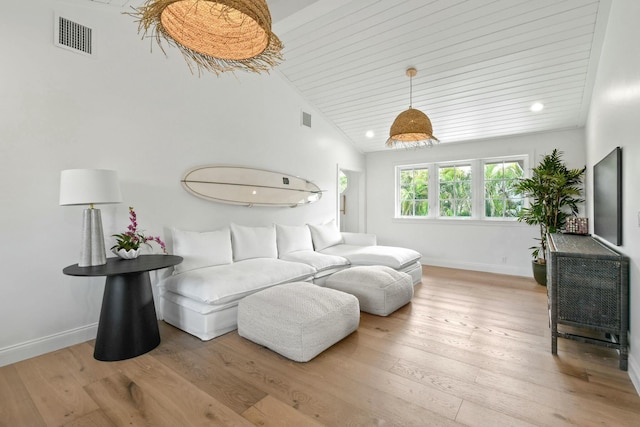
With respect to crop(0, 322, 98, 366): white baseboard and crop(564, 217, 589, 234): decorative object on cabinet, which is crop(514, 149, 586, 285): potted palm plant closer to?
crop(564, 217, 589, 234): decorative object on cabinet

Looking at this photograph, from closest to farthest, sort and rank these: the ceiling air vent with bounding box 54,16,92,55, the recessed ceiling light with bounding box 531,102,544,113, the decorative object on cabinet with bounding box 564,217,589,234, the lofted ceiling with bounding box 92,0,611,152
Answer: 1. the ceiling air vent with bounding box 54,16,92,55
2. the lofted ceiling with bounding box 92,0,611,152
3. the decorative object on cabinet with bounding box 564,217,589,234
4. the recessed ceiling light with bounding box 531,102,544,113

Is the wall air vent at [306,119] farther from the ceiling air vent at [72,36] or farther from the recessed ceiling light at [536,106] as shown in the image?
the recessed ceiling light at [536,106]

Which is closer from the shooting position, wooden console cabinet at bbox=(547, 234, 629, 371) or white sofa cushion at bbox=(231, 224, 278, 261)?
wooden console cabinet at bbox=(547, 234, 629, 371)

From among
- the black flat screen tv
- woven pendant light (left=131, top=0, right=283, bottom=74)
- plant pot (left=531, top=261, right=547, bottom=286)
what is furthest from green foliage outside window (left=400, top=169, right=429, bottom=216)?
woven pendant light (left=131, top=0, right=283, bottom=74)

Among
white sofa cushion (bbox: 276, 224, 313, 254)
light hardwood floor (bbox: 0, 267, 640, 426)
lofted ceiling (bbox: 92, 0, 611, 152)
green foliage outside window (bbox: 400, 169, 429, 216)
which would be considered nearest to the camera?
light hardwood floor (bbox: 0, 267, 640, 426)

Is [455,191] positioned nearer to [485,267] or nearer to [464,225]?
[464,225]

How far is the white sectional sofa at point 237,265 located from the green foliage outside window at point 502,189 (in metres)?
1.83

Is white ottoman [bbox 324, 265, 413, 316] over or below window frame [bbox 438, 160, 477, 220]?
below

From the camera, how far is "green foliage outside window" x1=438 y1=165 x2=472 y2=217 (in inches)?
Result: 213

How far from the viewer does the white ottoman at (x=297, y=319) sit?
7.20 ft

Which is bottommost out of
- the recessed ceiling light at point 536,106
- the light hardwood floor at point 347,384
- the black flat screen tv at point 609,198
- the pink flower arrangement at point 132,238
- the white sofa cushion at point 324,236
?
the light hardwood floor at point 347,384

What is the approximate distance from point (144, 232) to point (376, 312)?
2.43m

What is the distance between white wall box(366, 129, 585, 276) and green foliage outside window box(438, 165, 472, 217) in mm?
195

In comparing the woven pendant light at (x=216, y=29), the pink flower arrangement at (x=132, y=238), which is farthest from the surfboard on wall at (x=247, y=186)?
the woven pendant light at (x=216, y=29)
